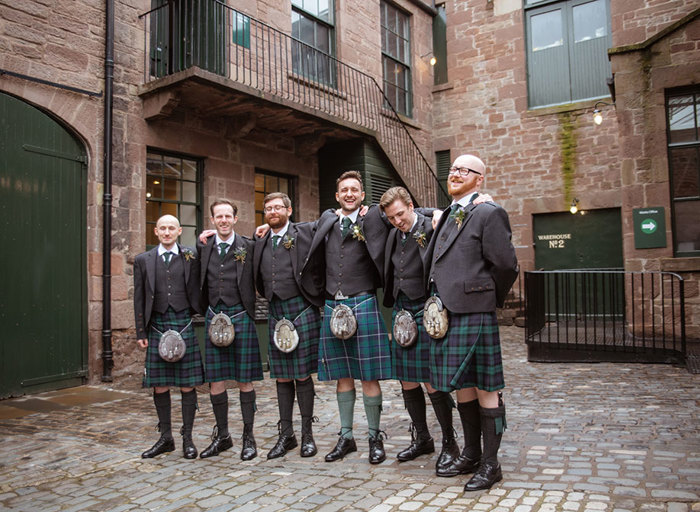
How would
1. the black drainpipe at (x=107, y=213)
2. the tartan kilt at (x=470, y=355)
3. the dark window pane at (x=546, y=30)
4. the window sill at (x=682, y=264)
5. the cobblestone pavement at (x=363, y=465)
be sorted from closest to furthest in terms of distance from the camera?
the cobblestone pavement at (x=363, y=465), the tartan kilt at (x=470, y=355), the black drainpipe at (x=107, y=213), the window sill at (x=682, y=264), the dark window pane at (x=546, y=30)

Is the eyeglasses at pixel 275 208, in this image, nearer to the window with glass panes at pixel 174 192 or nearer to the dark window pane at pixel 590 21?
the window with glass panes at pixel 174 192

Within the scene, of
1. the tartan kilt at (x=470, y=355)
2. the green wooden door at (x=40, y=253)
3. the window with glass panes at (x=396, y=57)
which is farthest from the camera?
the window with glass panes at (x=396, y=57)

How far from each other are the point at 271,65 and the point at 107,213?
4047 mm

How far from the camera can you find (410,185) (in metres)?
11.9

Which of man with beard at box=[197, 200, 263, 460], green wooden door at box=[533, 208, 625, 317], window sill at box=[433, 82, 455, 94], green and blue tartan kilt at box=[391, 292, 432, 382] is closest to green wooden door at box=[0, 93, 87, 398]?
man with beard at box=[197, 200, 263, 460]

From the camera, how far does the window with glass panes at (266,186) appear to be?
33.6ft

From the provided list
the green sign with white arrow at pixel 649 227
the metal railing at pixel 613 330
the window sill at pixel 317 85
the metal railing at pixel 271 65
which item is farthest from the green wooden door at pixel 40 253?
the green sign with white arrow at pixel 649 227

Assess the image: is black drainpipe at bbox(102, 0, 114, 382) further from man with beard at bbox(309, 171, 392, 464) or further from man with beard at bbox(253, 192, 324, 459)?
man with beard at bbox(309, 171, 392, 464)

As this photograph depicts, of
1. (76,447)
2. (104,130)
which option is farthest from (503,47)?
(76,447)

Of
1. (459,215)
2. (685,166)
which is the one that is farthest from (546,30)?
(459,215)

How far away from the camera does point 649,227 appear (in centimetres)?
956

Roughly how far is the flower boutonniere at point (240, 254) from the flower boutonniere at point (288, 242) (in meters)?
0.32

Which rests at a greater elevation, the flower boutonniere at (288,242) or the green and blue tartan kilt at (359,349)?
the flower boutonniere at (288,242)

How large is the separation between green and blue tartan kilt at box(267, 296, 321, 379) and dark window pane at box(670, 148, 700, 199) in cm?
788
